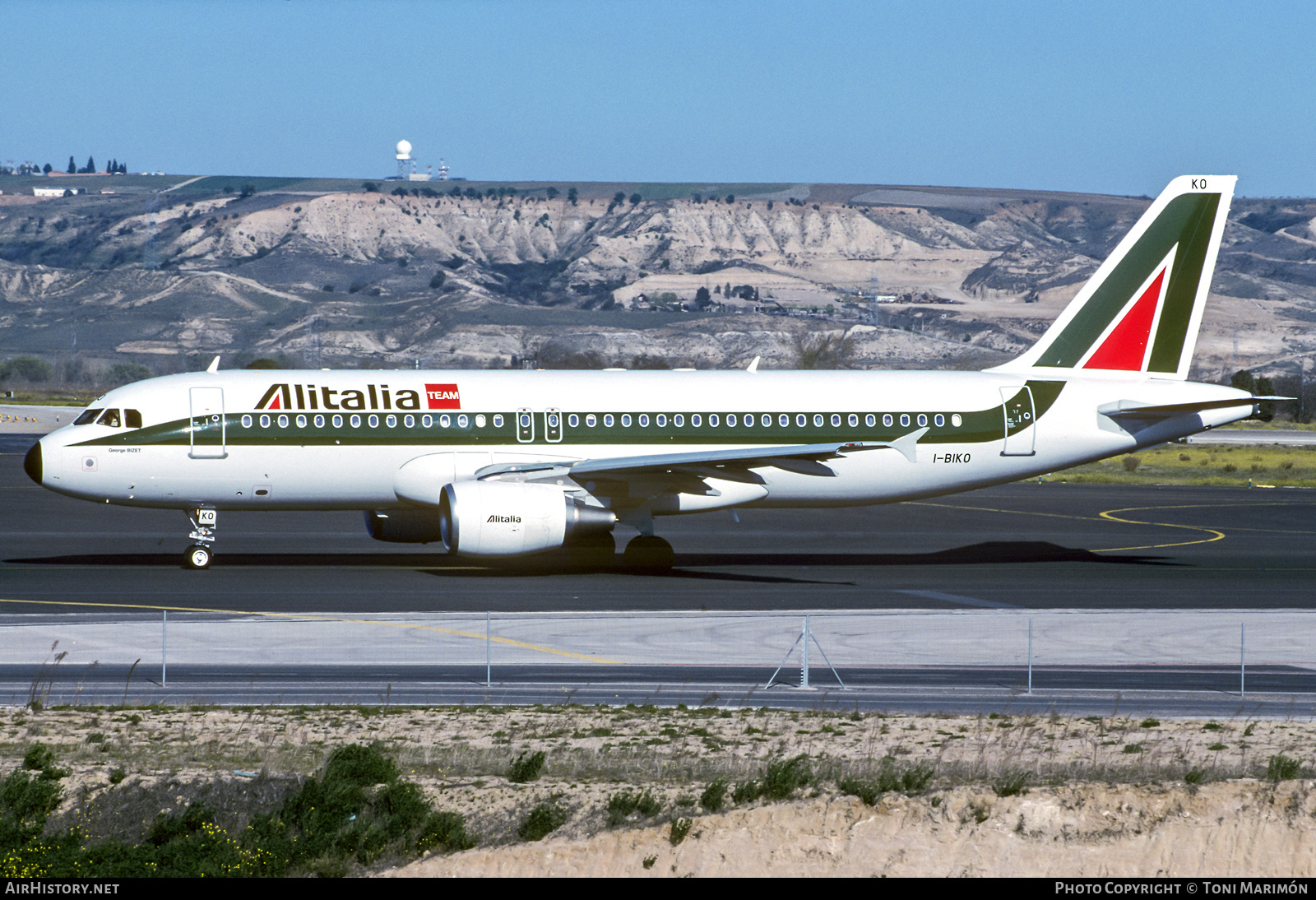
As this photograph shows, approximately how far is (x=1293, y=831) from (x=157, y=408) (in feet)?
93.6

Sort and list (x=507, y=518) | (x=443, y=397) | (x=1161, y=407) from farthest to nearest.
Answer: (x=1161, y=407) → (x=443, y=397) → (x=507, y=518)

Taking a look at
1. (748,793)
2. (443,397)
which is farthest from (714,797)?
(443,397)

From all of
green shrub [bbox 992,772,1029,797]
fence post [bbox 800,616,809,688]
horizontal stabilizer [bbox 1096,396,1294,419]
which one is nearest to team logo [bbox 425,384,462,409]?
fence post [bbox 800,616,809,688]

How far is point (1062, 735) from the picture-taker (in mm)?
19828

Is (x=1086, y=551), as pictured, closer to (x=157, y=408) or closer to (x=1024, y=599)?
(x=1024, y=599)

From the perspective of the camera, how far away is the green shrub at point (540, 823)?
52.1 feet

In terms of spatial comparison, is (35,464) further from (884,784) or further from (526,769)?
(884,784)

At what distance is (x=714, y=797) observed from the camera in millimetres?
16391

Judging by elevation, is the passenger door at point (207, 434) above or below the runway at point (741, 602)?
above

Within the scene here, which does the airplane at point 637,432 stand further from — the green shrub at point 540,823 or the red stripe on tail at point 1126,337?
the green shrub at point 540,823

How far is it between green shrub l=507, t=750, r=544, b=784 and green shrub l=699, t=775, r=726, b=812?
2.10m

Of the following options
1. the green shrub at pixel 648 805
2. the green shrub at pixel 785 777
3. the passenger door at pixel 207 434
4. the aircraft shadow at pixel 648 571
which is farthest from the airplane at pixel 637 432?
the green shrub at pixel 648 805

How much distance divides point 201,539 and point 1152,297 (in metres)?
26.3

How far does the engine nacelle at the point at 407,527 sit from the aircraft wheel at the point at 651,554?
5098 millimetres
